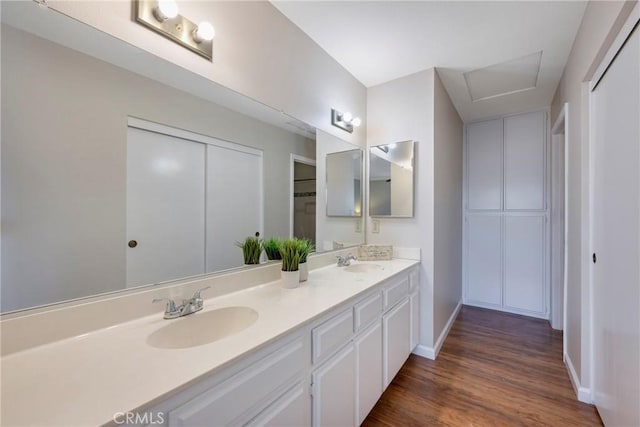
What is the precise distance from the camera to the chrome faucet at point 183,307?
103 cm

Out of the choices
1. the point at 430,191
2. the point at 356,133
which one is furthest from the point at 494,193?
the point at 356,133

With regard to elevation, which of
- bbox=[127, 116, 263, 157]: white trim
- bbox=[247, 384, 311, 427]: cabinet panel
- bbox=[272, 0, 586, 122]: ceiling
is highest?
bbox=[272, 0, 586, 122]: ceiling

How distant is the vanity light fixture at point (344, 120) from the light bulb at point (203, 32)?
3.82ft

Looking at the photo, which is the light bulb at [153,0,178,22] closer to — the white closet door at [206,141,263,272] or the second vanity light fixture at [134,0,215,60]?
the second vanity light fixture at [134,0,215,60]

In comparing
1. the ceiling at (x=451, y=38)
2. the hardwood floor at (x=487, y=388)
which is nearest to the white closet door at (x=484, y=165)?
the ceiling at (x=451, y=38)

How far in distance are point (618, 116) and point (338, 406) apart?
6.49 ft

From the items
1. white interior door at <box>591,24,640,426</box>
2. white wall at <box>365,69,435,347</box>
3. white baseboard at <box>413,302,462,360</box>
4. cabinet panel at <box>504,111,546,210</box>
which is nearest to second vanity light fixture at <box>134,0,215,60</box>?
white wall at <box>365,69,435,347</box>

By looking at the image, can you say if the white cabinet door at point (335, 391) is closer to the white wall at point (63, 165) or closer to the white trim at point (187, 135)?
the white wall at point (63, 165)

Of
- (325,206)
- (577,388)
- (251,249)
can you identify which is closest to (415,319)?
(577,388)

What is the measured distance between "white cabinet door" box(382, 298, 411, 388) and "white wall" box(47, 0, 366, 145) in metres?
1.49

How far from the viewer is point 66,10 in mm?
893

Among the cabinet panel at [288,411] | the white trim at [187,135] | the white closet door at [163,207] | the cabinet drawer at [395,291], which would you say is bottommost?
the cabinet panel at [288,411]

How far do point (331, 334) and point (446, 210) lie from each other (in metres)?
2.10

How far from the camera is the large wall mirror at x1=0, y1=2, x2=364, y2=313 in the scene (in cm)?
81
